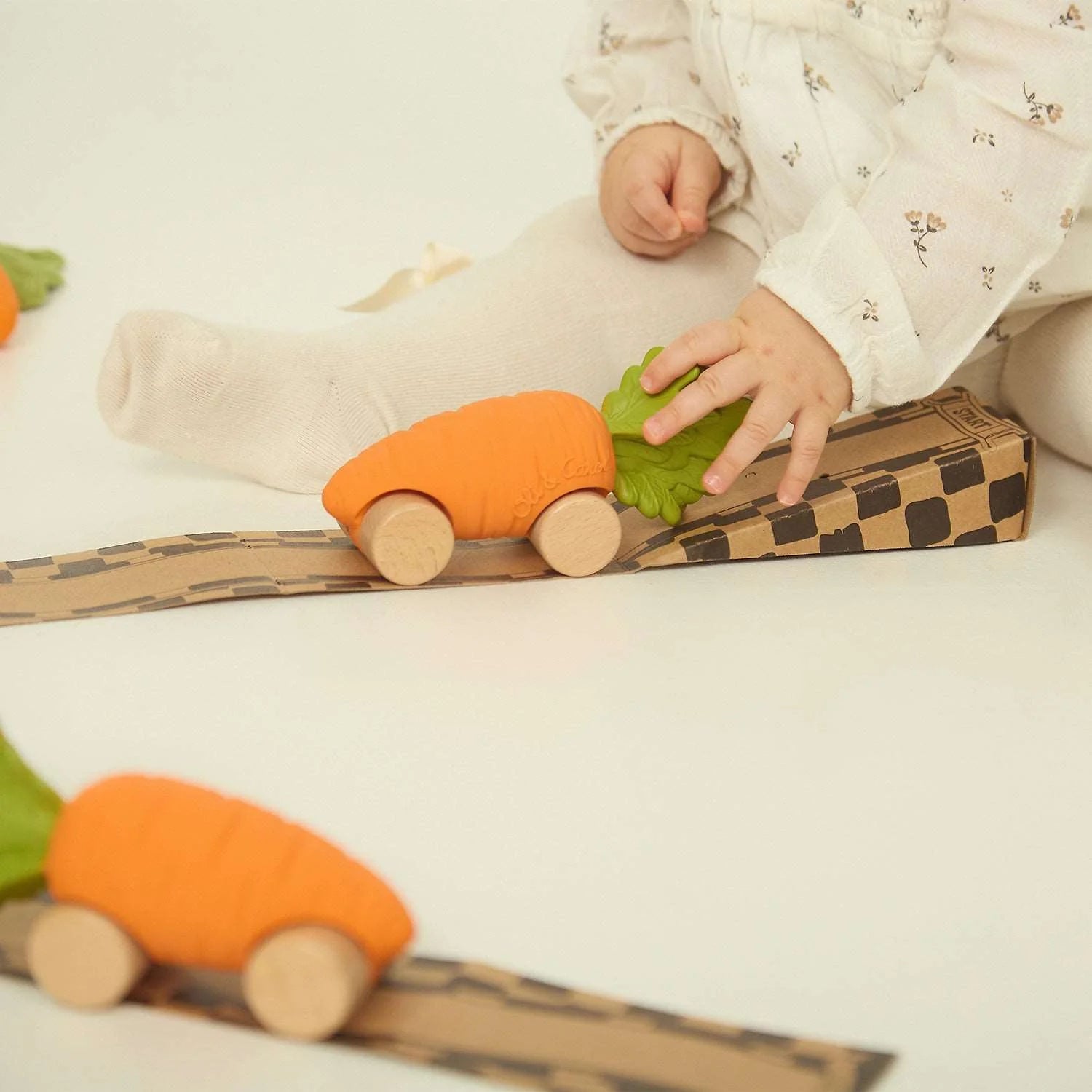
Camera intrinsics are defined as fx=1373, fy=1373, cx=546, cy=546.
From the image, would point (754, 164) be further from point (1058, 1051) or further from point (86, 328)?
point (1058, 1051)

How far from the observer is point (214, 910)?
0.44 m

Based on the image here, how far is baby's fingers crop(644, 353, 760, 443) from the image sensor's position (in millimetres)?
729

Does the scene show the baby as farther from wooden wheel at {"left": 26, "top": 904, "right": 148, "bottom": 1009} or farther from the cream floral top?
wooden wheel at {"left": 26, "top": 904, "right": 148, "bottom": 1009}

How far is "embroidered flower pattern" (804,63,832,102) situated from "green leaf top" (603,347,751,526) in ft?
0.93

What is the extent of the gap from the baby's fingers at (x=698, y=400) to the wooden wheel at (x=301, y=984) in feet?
1.24

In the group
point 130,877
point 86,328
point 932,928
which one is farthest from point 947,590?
point 86,328

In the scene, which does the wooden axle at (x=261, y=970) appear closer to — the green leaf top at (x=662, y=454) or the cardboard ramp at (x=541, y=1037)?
the cardboard ramp at (x=541, y=1037)

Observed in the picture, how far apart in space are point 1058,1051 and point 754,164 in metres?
0.70

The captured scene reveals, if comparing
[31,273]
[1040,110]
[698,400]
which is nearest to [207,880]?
[698,400]

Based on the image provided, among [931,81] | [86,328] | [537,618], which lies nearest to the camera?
[537,618]

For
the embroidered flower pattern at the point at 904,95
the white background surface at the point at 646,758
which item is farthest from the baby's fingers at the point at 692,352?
the embroidered flower pattern at the point at 904,95

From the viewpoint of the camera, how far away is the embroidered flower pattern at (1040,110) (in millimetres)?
768

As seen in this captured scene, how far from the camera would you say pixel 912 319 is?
2.55 feet

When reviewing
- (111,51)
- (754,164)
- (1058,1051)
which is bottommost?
(1058,1051)
